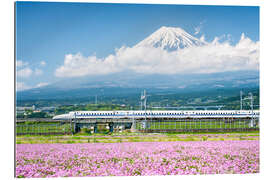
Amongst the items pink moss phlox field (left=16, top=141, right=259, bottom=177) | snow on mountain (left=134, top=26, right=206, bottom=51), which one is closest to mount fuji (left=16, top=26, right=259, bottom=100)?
snow on mountain (left=134, top=26, right=206, bottom=51)

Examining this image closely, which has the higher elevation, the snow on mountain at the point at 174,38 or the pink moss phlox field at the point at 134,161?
→ the snow on mountain at the point at 174,38

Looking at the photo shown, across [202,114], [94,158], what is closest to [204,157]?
[94,158]

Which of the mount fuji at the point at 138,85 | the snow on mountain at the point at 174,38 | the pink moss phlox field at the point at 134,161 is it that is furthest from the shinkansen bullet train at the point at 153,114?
the mount fuji at the point at 138,85

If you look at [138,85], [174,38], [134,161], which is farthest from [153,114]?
[138,85]

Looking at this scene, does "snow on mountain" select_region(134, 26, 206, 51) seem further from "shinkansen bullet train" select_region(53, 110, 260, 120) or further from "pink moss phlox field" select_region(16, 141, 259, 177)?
"pink moss phlox field" select_region(16, 141, 259, 177)

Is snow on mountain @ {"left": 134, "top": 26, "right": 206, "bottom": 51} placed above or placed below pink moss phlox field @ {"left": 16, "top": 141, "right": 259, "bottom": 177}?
above

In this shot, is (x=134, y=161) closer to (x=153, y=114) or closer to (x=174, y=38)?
(x=153, y=114)

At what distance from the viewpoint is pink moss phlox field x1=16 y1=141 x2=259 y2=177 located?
6383 mm

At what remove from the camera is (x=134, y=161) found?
6914 mm

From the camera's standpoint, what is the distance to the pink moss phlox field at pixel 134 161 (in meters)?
6.38

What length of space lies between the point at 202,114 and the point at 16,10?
16371 millimetres

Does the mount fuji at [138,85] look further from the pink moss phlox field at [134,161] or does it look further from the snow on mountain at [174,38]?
the pink moss phlox field at [134,161]

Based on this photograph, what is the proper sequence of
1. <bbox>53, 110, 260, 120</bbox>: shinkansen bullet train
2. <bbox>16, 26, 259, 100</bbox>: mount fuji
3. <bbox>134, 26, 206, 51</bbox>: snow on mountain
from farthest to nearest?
<bbox>16, 26, 259, 100</bbox>: mount fuji < <bbox>134, 26, 206, 51</bbox>: snow on mountain < <bbox>53, 110, 260, 120</bbox>: shinkansen bullet train

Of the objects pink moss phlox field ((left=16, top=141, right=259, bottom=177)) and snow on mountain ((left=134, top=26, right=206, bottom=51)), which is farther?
snow on mountain ((left=134, top=26, right=206, bottom=51))
